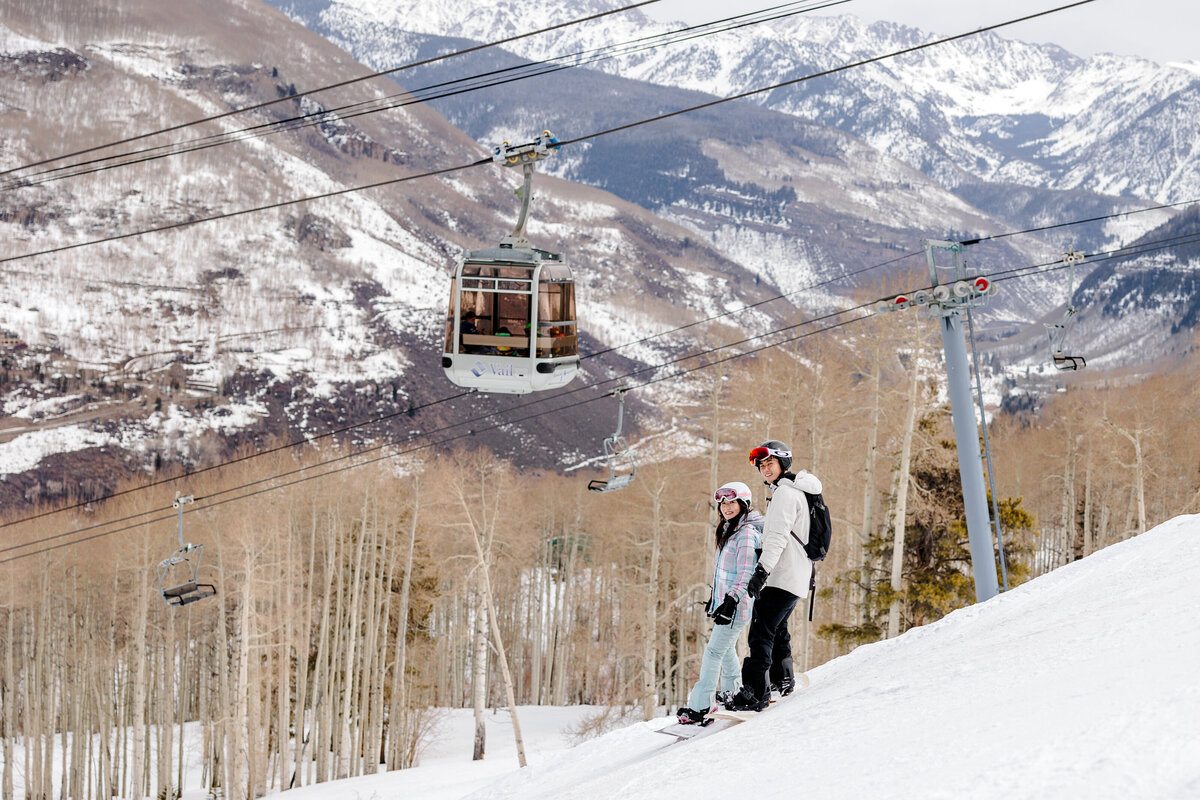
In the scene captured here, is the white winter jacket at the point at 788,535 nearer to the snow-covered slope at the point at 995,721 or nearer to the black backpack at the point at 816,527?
the black backpack at the point at 816,527

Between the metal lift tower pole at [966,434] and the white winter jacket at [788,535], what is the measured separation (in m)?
7.41

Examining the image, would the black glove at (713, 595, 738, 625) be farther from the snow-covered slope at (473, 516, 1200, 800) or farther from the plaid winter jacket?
the snow-covered slope at (473, 516, 1200, 800)

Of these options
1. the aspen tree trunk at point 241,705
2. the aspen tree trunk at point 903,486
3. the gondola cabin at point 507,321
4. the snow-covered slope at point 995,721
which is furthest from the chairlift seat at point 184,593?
the aspen tree trunk at point 903,486

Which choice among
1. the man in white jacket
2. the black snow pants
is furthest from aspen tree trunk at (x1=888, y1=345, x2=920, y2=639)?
the man in white jacket

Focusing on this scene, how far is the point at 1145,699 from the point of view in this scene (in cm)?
519

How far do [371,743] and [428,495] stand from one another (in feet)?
32.9

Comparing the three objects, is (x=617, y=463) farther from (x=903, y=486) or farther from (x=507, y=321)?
(x=507, y=321)

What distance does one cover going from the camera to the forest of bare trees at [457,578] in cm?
2869

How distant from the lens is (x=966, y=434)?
15336 millimetres

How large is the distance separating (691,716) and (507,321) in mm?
7715

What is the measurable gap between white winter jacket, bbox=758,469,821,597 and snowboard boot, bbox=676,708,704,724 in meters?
1.37

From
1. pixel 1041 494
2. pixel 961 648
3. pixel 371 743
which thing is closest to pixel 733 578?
pixel 961 648

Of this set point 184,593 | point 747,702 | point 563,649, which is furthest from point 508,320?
point 563,649

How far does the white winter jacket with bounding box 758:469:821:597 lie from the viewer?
8172mm
